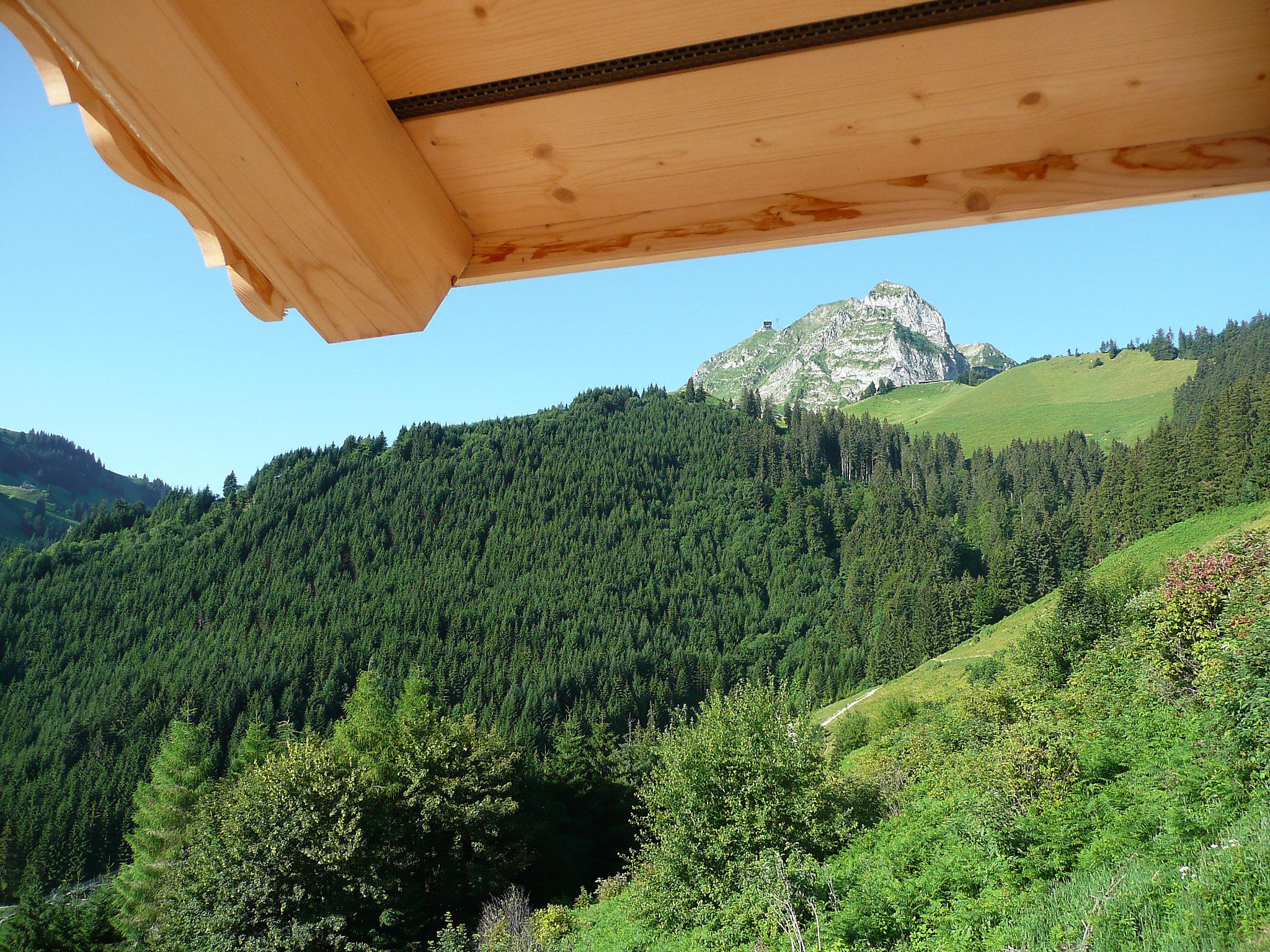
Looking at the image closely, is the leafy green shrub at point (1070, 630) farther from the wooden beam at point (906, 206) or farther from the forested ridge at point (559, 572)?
the wooden beam at point (906, 206)

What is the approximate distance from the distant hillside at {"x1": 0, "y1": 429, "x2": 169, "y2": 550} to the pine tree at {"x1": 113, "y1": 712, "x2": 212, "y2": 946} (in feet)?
352

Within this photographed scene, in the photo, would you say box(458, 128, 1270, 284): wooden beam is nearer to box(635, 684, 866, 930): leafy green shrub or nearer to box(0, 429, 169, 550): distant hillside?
box(635, 684, 866, 930): leafy green shrub

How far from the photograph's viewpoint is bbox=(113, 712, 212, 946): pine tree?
85.4 ft

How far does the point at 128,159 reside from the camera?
0.95 meters

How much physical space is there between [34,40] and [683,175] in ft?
2.55

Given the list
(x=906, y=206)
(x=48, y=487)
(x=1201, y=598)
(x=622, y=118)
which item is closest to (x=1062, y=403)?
(x=1201, y=598)

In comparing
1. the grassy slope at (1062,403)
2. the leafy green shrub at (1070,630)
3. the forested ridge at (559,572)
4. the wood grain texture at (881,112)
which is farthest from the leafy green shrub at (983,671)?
the grassy slope at (1062,403)

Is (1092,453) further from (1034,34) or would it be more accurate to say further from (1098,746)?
(1034,34)

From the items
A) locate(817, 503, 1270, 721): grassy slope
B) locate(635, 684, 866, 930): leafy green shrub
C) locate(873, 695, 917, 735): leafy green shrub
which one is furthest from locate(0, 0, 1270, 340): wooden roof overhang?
locate(817, 503, 1270, 721): grassy slope

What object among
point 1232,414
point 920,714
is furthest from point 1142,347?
point 920,714

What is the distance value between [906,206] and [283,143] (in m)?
0.85

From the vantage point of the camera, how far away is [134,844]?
28047 millimetres

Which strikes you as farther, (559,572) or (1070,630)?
(559,572)

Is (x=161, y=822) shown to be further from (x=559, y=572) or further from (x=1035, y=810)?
(x=559, y=572)
